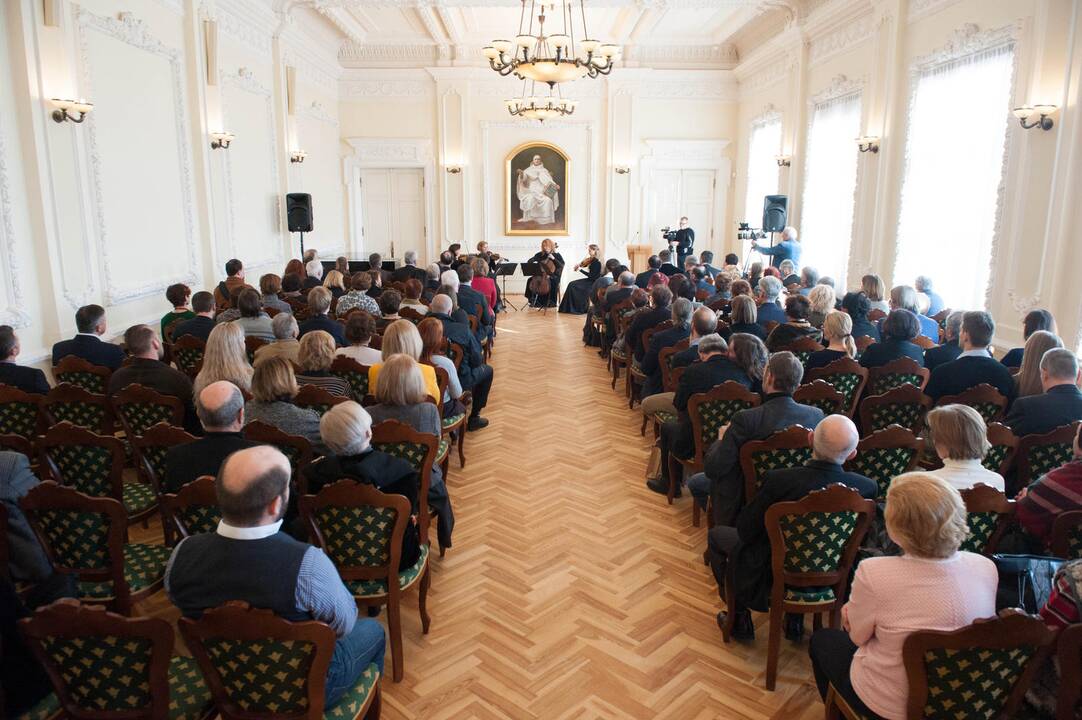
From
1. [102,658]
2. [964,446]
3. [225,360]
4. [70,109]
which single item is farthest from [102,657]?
[70,109]

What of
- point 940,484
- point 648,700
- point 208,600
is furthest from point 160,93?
point 940,484

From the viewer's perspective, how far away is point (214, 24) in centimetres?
852

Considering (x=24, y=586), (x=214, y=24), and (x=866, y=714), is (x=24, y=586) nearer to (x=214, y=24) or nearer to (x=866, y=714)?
A: (x=866, y=714)

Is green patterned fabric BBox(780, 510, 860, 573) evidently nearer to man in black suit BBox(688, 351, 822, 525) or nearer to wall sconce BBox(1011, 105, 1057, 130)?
man in black suit BBox(688, 351, 822, 525)

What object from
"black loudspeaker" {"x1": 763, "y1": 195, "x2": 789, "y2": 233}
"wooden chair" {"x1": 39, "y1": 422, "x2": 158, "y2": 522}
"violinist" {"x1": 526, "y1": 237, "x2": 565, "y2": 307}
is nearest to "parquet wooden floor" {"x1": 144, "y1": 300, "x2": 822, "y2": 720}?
"wooden chair" {"x1": 39, "y1": 422, "x2": 158, "y2": 522}

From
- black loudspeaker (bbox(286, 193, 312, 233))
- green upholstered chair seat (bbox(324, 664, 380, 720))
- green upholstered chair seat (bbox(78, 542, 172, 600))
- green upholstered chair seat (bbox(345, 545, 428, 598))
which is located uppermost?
black loudspeaker (bbox(286, 193, 312, 233))

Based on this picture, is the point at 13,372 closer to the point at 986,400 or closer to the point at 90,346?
the point at 90,346

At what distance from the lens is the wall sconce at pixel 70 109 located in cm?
585

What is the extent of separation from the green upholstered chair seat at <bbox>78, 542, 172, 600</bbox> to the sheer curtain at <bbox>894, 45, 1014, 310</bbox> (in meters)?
7.41

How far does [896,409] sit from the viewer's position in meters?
4.29

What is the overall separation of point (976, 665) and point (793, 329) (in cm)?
378

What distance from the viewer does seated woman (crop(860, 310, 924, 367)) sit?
493cm

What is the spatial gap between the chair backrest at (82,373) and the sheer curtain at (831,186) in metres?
9.00

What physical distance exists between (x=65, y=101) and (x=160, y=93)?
6.55 feet
